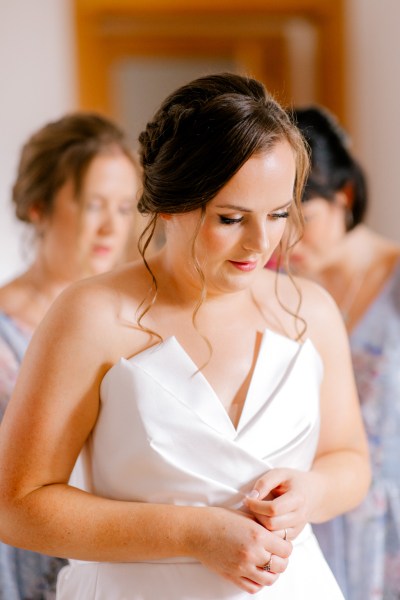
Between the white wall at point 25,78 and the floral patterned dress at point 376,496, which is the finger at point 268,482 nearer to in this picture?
the floral patterned dress at point 376,496

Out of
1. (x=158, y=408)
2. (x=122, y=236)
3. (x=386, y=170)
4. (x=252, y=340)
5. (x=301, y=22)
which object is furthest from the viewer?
(x=301, y=22)

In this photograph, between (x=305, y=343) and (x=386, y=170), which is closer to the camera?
(x=305, y=343)

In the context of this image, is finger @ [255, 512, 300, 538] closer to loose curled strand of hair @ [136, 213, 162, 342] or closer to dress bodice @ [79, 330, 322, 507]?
dress bodice @ [79, 330, 322, 507]

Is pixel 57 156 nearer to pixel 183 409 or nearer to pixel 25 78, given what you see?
pixel 183 409

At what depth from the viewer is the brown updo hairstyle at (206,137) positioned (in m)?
1.21

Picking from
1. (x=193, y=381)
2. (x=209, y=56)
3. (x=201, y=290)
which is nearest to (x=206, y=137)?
(x=201, y=290)

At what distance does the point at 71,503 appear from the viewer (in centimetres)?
126

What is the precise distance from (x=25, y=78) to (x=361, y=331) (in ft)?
7.73

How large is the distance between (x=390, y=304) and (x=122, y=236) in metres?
0.66

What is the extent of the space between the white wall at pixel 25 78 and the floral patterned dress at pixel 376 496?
79.1 inches

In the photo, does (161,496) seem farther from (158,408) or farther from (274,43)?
(274,43)

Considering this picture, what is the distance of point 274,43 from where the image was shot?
4898 millimetres

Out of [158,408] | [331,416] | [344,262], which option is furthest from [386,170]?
[158,408]

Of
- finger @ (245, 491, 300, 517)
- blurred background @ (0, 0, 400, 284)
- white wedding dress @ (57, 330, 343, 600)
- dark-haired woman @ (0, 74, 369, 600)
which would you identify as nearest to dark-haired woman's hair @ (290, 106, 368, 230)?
dark-haired woman @ (0, 74, 369, 600)
